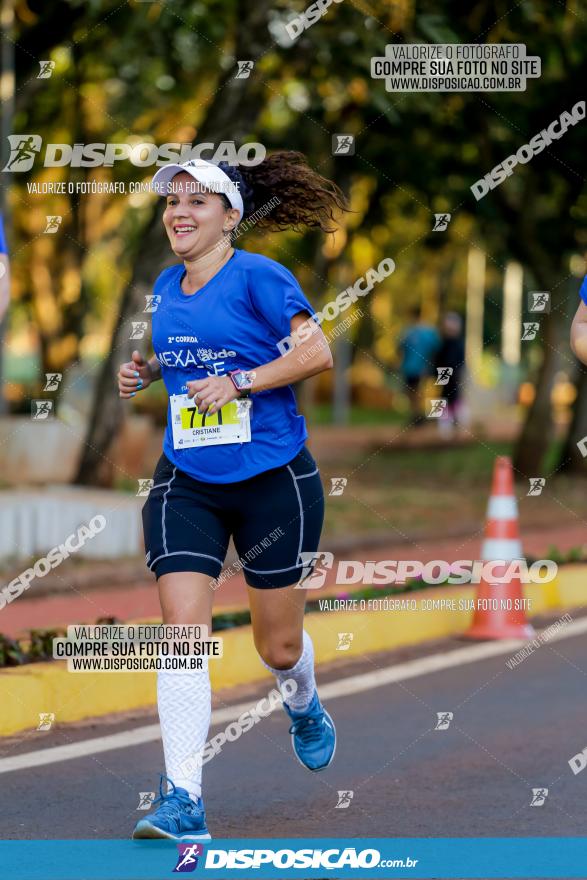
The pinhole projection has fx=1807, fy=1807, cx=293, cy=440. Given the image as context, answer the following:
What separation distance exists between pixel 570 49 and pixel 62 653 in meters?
9.92

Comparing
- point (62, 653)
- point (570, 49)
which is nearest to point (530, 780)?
point (62, 653)

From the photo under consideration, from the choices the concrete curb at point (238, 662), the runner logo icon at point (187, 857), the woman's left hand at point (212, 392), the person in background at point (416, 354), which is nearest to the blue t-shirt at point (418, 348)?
→ the person in background at point (416, 354)

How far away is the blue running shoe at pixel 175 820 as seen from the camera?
494 centimetres

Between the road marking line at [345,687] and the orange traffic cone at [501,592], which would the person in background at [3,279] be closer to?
the road marking line at [345,687]

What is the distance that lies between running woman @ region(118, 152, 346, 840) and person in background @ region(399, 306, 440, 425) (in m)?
20.9

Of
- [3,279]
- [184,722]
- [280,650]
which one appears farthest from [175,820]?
[3,279]

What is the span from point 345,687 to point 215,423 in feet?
10.1

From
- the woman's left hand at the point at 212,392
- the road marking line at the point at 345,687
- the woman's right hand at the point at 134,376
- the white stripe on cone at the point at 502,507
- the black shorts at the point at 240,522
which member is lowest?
the road marking line at the point at 345,687

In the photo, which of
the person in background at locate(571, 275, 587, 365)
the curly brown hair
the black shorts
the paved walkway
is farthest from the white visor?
the paved walkway

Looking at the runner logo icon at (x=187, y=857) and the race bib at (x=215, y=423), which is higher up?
the race bib at (x=215, y=423)

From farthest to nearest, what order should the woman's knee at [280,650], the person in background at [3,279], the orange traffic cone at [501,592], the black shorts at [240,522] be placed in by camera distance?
the orange traffic cone at [501,592]
the woman's knee at [280,650]
the person in background at [3,279]
the black shorts at [240,522]

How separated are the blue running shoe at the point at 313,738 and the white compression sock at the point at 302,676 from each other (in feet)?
0.10

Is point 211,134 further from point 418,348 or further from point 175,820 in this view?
point 418,348

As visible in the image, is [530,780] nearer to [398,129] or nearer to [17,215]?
[398,129]
